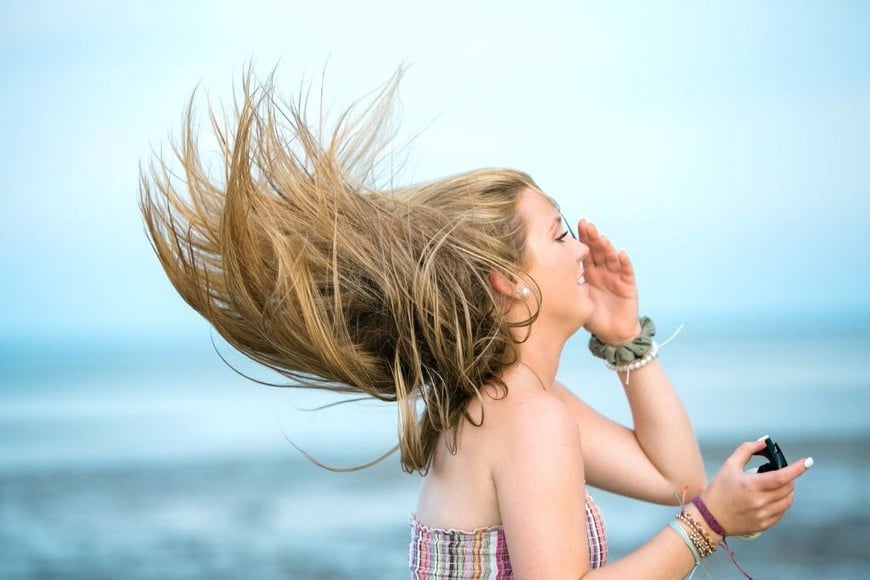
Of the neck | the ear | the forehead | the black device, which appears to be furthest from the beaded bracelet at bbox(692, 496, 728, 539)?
the forehead

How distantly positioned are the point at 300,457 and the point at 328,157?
7.47 meters

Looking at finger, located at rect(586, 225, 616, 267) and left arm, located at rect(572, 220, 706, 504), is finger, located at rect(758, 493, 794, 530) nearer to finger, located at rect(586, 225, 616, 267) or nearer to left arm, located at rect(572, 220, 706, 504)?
left arm, located at rect(572, 220, 706, 504)

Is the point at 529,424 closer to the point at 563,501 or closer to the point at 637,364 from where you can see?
the point at 563,501

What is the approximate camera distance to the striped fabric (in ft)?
8.31

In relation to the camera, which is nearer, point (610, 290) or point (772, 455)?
point (772, 455)

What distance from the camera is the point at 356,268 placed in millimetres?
2607

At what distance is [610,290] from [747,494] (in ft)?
3.00

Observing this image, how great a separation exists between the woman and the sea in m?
0.31

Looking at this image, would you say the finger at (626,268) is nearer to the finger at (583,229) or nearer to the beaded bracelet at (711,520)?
the finger at (583,229)

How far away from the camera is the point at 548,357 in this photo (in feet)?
8.77

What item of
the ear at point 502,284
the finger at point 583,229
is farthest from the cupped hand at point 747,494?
the finger at point 583,229

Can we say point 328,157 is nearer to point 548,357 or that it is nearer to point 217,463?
point 548,357

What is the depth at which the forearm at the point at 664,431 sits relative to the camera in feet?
10.0

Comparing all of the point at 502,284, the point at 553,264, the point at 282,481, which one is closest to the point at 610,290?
the point at 553,264
